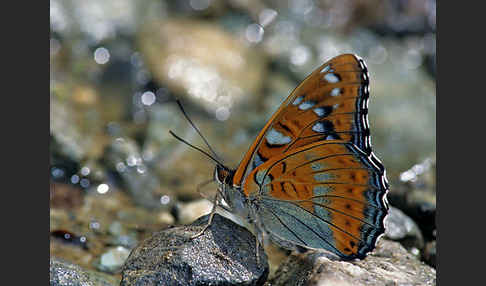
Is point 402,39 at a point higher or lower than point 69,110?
higher

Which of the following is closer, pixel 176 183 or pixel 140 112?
pixel 176 183

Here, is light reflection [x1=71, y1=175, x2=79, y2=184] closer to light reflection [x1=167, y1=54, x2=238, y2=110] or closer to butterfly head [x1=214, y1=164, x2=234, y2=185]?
light reflection [x1=167, y1=54, x2=238, y2=110]

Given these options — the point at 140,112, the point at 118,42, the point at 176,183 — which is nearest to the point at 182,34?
the point at 118,42

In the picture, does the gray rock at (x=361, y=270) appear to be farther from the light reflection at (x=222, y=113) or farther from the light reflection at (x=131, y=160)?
the light reflection at (x=222, y=113)

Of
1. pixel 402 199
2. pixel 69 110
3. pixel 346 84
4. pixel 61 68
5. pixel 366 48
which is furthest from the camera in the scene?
pixel 366 48

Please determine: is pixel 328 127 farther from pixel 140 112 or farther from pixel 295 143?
pixel 140 112

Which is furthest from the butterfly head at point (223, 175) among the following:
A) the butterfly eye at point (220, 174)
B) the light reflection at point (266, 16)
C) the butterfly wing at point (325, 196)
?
the light reflection at point (266, 16)

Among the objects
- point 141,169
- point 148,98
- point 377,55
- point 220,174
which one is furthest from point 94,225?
point 377,55

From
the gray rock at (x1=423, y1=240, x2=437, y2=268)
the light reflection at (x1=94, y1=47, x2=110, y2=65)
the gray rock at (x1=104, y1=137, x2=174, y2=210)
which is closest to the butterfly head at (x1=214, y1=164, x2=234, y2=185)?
the gray rock at (x1=104, y1=137, x2=174, y2=210)
